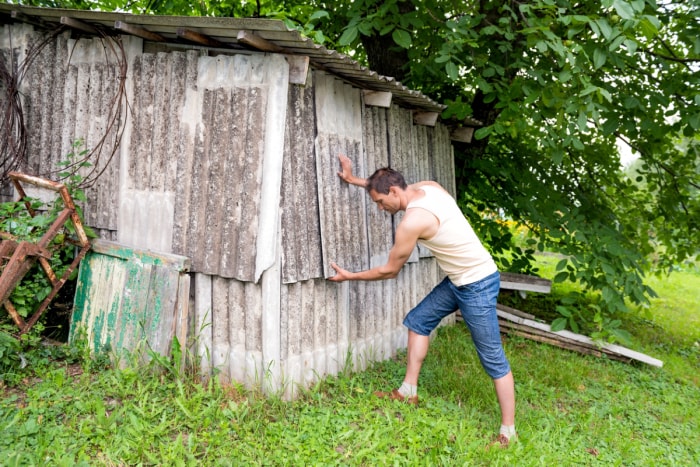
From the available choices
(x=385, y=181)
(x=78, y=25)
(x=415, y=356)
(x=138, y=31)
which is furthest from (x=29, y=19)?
(x=415, y=356)

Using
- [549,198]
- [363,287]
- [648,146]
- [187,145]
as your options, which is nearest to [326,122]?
[187,145]

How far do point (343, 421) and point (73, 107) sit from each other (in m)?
3.94

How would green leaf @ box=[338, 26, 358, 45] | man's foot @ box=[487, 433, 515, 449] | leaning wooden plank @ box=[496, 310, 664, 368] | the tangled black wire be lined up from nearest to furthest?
man's foot @ box=[487, 433, 515, 449] → the tangled black wire → green leaf @ box=[338, 26, 358, 45] → leaning wooden plank @ box=[496, 310, 664, 368]

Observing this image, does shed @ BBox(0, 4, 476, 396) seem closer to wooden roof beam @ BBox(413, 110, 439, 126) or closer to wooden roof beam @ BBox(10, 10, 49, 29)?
wooden roof beam @ BBox(10, 10, 49, 29)

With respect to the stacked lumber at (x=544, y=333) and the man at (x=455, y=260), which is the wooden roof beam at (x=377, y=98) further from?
the stacked lumber at (x=544, y=333)

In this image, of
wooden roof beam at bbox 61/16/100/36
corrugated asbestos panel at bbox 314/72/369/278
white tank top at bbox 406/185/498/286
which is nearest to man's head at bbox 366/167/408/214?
white tank top at bbox 406/185/498/286

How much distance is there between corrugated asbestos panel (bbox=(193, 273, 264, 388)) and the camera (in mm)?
4094

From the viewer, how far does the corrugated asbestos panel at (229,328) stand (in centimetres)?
409

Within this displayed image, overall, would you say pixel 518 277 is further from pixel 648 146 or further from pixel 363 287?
pixel 363 287

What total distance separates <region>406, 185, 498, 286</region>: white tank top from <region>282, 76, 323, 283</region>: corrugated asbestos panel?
33.0 inches

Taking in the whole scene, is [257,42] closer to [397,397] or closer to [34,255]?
[34,255]

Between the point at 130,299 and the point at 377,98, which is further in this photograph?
the point at 377,98

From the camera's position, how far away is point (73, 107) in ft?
16.4

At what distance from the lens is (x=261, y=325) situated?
Answer: 13.3 feet
